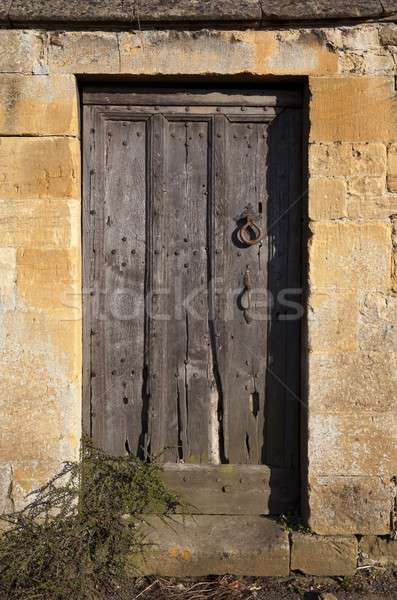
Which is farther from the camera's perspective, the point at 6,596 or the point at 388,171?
the point at 388,171

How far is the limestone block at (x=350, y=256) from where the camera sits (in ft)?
10.3

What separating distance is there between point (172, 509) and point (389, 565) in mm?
1144

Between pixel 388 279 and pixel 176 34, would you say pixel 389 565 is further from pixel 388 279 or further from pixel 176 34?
pixel 176 34

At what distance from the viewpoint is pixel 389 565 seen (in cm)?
319

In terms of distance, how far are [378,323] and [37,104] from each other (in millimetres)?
2037

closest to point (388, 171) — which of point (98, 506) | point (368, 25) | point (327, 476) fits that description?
point (368, 25)

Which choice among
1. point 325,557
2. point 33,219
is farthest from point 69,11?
point 325,557

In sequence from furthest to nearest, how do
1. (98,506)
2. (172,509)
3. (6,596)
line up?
(172,509)
(98,506)
(6,596)

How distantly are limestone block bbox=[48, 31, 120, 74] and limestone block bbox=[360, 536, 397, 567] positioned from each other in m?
2.72

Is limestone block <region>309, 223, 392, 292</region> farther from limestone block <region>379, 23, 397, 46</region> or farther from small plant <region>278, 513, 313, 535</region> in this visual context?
small plant <region>278, 513, 313, 535</region>

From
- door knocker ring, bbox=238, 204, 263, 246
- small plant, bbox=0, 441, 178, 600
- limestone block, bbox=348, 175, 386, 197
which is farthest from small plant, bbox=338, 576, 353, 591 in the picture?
limestone block, bbox=348, 175, 386, 197

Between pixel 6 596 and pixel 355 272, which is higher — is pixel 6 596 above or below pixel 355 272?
below

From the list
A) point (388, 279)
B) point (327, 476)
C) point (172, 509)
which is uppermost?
point (388, 279)

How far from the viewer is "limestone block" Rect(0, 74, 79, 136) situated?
10.3 ft
